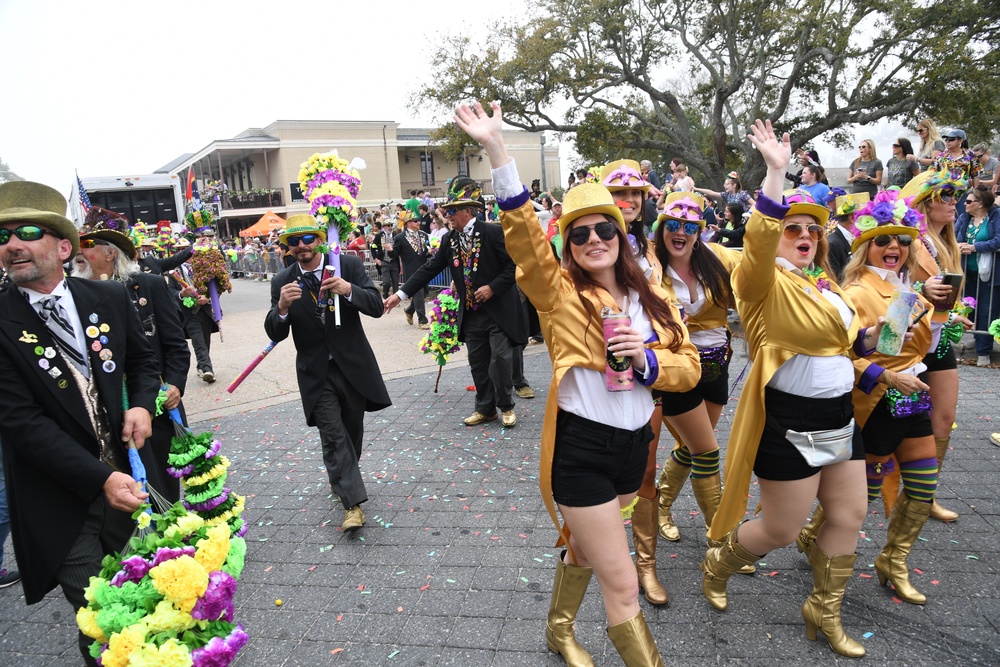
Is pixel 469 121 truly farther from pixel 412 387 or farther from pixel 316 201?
pixel 412 387

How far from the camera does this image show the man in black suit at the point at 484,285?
6.46 meters

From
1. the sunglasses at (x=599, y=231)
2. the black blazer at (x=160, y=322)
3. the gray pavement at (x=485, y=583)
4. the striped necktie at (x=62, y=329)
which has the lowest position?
Answer: the gray pavement at (x=485, y=583)

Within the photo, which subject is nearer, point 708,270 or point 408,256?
point 708,270

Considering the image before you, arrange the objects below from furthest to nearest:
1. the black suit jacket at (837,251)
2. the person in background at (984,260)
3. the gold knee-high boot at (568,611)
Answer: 1. the person in background at (984,260)
2. the black suit jacket at (837,251)
3. the gold knee-high boot at (568,611)

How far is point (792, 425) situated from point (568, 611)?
1.30m

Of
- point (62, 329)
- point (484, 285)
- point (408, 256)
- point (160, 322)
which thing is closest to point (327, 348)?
point (160, 322)

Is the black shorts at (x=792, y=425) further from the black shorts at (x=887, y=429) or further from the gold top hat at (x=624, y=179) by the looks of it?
the gold top hat at (x=624, y=179)

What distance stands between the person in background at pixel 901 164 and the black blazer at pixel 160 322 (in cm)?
934

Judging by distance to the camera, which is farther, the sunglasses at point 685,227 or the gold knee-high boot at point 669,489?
the gold knee-high boot at point 669,489

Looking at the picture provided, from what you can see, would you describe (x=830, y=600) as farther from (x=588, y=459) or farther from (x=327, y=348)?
(x=327, y=348)

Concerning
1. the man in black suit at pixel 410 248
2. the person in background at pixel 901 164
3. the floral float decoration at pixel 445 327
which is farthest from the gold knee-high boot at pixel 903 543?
the man in black suit at pixel 410 248

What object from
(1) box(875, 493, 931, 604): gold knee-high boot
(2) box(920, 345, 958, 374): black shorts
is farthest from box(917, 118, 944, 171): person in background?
(1) box(875, 493, 931, 604): gold knee-high boot

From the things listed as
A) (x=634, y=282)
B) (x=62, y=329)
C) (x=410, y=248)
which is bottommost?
(x=410, y=248)

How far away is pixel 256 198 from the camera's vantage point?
4412 centimetres
